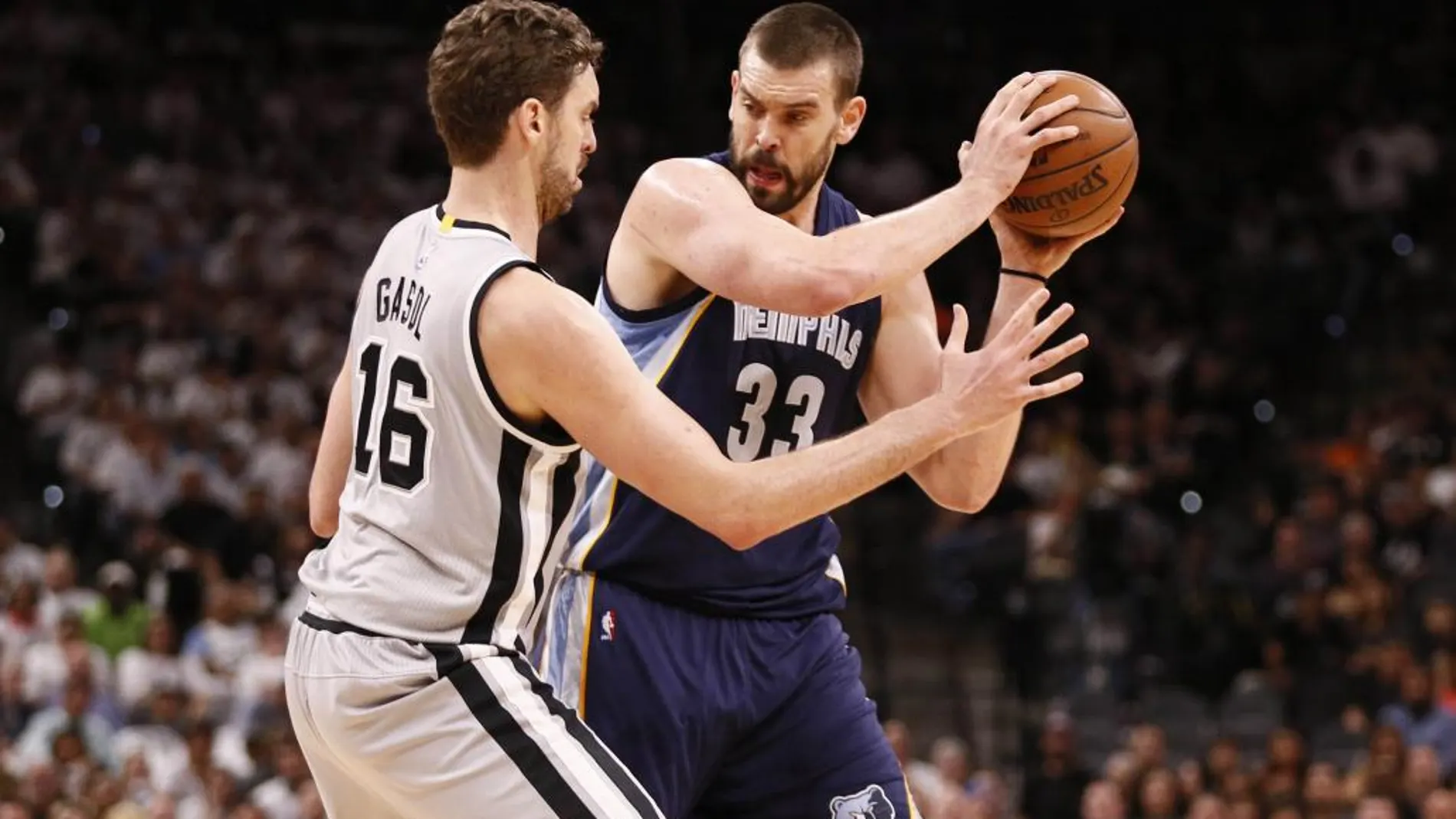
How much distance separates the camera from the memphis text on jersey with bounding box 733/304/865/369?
187 inches

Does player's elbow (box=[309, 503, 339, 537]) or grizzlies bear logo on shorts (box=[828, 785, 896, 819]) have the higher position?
player's elbow (box=[309, 503, 339, 537])

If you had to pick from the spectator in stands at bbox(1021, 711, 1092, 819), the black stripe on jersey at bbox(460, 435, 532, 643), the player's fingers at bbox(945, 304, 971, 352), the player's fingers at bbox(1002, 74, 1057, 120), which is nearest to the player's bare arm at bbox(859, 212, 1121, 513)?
the player's fingers at bbox(1002, 74, 1057, 120)

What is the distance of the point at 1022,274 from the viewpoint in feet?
16.0

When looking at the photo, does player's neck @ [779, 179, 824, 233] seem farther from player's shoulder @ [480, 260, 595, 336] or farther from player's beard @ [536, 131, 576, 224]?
player's shoulder @ [480, 260, 595, 336]

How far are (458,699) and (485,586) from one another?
22cm

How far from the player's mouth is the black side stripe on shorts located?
1527 millimetres

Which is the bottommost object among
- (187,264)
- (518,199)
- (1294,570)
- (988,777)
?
(988,777)

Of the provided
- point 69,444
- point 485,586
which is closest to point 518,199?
point 485,586

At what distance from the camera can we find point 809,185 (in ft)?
15.8

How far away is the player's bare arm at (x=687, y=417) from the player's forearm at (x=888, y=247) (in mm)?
320

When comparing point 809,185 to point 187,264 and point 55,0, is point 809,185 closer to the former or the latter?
point 187,264

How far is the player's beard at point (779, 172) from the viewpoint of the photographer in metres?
4.71

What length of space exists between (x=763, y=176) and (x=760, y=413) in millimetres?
560

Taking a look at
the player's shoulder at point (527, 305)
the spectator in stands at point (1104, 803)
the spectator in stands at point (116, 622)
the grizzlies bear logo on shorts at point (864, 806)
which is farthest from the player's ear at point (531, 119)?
the spectator in stands at point (116, 622)
